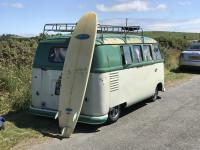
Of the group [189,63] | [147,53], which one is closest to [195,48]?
[189,63]

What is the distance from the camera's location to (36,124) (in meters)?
8.63

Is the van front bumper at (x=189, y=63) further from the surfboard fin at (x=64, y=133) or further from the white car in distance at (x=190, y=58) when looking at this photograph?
the surfboard fin at (x=64, y=133)

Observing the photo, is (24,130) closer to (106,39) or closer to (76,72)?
(76,72)

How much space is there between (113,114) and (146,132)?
0.99m

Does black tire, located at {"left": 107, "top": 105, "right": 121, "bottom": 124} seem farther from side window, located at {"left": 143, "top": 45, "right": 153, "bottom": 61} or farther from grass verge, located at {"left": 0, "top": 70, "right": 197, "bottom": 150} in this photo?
side window, located at {"left": 143, "top": 45, "right": 153, "bottom": 61}

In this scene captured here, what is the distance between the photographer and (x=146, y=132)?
325 inches

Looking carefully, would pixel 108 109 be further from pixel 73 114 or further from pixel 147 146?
pixel 147 146

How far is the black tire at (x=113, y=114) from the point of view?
8781mm

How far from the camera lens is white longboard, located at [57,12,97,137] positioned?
26.3 ft

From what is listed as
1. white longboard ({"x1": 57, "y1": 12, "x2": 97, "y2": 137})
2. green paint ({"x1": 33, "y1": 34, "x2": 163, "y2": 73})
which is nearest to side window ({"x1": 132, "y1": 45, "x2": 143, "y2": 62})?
green paint ({"x1": 33, "y1": 34, "x2": 163, "y2": 73})

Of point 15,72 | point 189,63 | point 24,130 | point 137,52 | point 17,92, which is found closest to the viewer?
A: point 24,130

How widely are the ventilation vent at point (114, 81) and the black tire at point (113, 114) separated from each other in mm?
474

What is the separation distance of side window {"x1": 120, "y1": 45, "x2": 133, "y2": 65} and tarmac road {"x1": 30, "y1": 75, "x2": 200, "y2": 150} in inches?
53.0

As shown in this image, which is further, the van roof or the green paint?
the van roof
